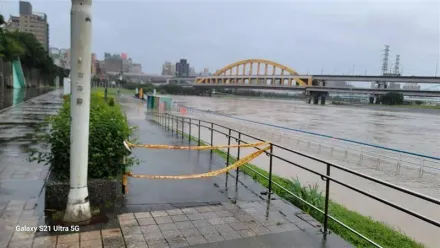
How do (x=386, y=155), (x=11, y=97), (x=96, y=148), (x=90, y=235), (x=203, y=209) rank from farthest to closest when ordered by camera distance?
1. (x=11, y=97)
2. (x=386, y=155)
3. (x=203, y=209)
4. (x=96, y=148)
5. (x=90, y=235)

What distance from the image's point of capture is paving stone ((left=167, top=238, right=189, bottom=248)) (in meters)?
3.74

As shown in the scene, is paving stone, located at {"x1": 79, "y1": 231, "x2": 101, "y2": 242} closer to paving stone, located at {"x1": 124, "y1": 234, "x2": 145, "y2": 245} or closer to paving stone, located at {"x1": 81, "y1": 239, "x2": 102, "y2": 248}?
paving stone, located at {"x1": 81, "y1": 239, "x2": 102, "y2": 248}

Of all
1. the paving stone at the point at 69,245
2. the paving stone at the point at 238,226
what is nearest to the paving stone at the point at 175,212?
the paving stone at the point at 238,226

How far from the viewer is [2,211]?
445 centimetres

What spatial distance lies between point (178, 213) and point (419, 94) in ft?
345

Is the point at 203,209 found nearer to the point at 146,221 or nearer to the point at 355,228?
the point at 146,221

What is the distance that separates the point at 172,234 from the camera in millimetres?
3994

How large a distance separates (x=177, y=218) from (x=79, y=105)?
1796 millimetres

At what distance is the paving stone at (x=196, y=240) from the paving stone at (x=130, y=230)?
59 cm

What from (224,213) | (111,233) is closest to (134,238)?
(111,233)

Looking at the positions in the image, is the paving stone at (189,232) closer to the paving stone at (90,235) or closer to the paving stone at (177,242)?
the paving stone at (177,242)

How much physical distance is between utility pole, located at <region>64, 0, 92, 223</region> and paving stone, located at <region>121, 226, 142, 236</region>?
1.65 ft

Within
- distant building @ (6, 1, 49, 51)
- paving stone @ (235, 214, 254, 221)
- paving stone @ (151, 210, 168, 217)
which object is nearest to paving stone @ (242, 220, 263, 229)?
paving stone @ (235, 214, 254, 221)

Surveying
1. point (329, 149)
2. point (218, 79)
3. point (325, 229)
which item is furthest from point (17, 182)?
point (218, 79)
